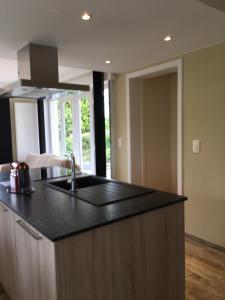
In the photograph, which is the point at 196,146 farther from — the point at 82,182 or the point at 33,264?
the point at 33,264

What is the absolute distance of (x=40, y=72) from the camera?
2557mm

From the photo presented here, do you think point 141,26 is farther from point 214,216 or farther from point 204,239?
point 204,239

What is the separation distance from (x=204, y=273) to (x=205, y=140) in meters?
1.42

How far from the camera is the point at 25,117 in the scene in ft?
21.7

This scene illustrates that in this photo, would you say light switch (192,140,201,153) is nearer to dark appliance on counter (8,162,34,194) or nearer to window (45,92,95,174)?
dark appliance on counter (8,162,34,194)

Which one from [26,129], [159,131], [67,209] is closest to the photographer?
[67,209]

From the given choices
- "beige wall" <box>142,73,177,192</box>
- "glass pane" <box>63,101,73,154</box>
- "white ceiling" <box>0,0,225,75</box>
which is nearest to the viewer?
"white ceiling" <box>0,0,225,75</box>

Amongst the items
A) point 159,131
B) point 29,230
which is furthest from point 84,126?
point 29,230

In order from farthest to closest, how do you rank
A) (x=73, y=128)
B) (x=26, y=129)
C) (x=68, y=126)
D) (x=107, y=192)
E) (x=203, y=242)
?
(x=26, y=129) → (x=68, y=126) → (x=73, y=128) → (x=203, y=242) → (x=107, y=192)

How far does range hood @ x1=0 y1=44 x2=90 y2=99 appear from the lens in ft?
7.79

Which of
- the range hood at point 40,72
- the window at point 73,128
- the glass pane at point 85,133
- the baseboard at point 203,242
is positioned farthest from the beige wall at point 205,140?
the glass pane at point 85,133

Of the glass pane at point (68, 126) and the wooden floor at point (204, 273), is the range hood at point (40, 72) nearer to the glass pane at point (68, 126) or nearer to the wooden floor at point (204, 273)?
the wooden floor at point (204, 273)

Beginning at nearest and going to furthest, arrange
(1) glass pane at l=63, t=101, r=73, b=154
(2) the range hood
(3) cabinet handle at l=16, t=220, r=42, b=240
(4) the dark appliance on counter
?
(3) cabinet handle at l=16, t=220, r=42, b=240 < (4) the dark appliance on counter < (2) the range hood < (1) glass pane at l=63, t=101, r=73, b=154

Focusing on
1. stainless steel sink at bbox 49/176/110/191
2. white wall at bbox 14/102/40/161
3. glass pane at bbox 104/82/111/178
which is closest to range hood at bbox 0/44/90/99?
stainless steel sink at bbox 49/176/110/191
